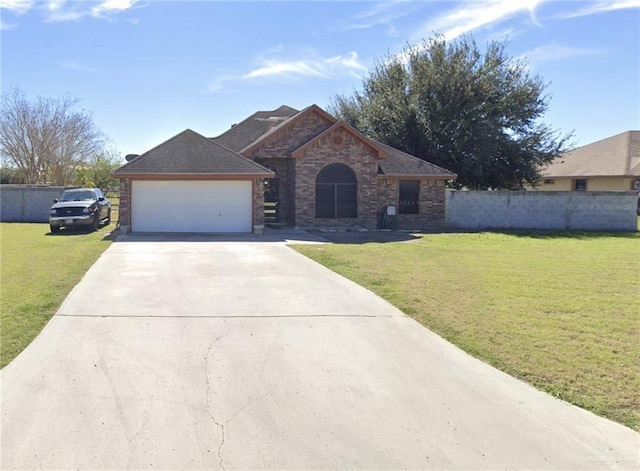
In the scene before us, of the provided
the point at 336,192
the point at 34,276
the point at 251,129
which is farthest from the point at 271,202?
the point at 34,276

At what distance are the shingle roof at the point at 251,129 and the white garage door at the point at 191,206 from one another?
753 centimetres

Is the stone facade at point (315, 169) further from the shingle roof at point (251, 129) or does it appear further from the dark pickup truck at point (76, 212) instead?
the dark pickup truck at point (76, 212)

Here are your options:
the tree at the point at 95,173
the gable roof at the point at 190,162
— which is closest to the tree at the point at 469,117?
the gable roof at the point at 190,162

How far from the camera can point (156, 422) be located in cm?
402

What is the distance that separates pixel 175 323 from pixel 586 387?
16.0 ft

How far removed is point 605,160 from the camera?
127 ft

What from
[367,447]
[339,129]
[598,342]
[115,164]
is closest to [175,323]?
[367,447]

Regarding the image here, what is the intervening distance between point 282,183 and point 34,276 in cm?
1485

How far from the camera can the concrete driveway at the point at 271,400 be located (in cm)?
362

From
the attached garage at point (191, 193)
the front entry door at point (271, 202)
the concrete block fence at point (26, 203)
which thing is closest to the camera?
the attached garage at point (191, 193)

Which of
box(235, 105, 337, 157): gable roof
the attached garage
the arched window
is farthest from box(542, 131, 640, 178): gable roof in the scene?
the attached garage

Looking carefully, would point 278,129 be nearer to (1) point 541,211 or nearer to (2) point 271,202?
(2) point 271,202

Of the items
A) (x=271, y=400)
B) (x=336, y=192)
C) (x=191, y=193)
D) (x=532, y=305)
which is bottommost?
(x=271, y=400)

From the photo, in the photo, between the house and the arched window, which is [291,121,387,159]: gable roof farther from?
the arched window
